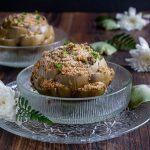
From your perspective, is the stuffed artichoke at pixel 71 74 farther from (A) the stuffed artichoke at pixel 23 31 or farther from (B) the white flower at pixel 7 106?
(A) the stuffed artichoke at pixel 23 31

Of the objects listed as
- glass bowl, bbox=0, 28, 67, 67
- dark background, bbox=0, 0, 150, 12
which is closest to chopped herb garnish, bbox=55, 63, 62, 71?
glass bowl, bbox=0, 28, 67, 67

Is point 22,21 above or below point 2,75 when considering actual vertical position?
above

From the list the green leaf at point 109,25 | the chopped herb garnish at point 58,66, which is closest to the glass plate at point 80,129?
the chopped herb garnish at point 58,66

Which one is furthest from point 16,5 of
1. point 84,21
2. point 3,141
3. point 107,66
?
point 3,141

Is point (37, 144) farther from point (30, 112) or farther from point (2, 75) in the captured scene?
point (2, 75)

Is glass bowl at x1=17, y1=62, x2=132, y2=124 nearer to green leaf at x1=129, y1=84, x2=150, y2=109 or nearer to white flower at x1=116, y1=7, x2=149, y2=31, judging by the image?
green leaf at x1=129, y1=84, x2=150, y2=109

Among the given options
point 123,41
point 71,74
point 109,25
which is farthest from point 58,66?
point 109,25
